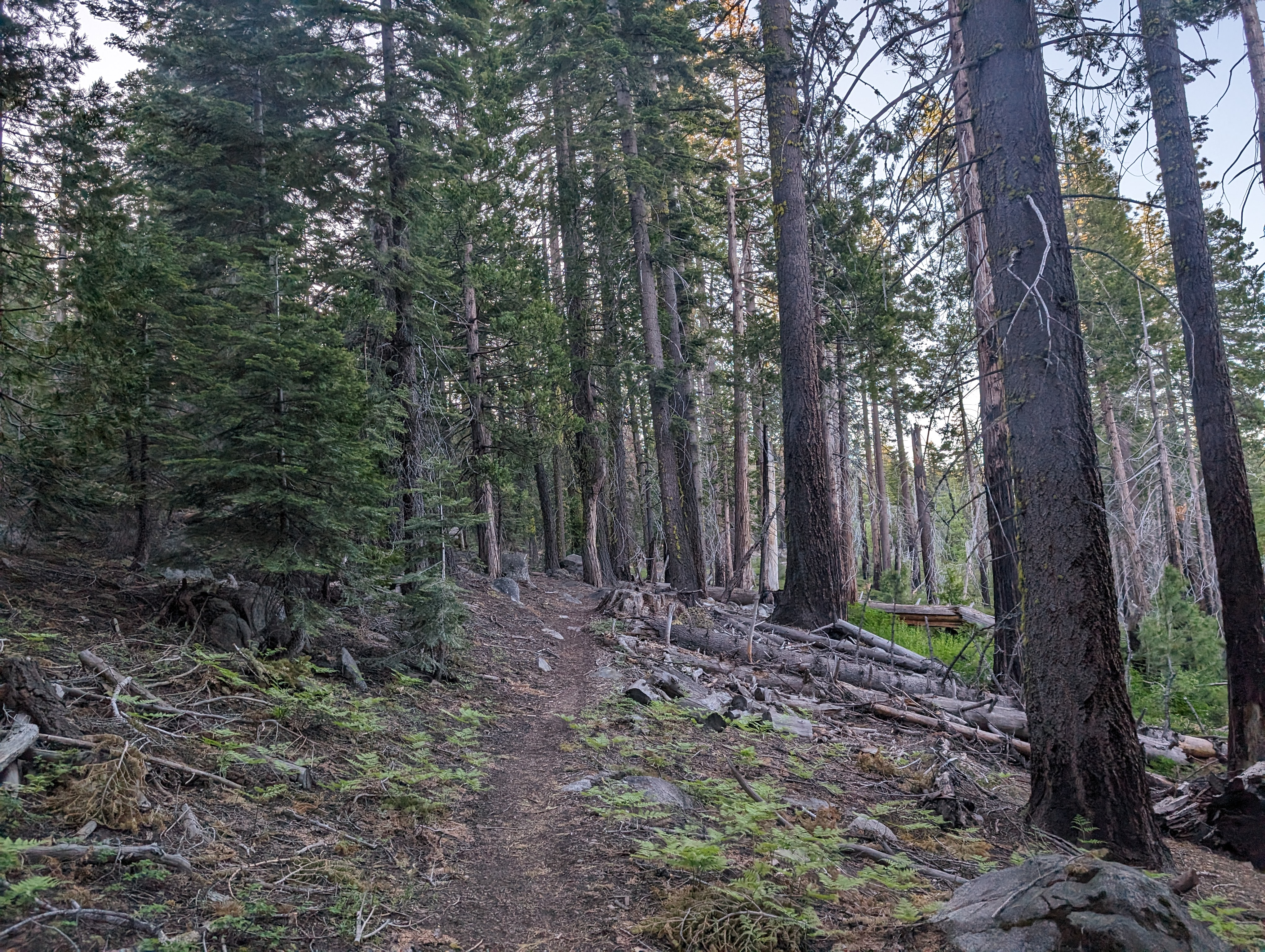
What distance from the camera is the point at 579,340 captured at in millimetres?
18609

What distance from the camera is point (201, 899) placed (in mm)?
2859

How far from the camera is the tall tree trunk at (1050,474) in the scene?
173 inches

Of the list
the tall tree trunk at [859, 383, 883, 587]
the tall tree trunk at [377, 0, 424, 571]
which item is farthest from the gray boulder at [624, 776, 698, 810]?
the tall tree trunk at [859, 383, 883, 587]

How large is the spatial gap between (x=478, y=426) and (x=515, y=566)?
424 centimetres

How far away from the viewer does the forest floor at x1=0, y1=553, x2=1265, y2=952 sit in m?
2.93

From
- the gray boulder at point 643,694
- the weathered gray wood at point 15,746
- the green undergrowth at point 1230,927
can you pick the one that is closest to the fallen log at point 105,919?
the weathered gray wood at point 15,746

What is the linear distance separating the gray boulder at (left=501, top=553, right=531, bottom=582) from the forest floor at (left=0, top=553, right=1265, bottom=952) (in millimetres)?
9690

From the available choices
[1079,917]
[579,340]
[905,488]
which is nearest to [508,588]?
[579,340]

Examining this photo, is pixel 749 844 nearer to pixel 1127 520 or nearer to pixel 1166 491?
pixel 1127 520

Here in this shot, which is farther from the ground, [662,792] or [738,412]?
[738,412]

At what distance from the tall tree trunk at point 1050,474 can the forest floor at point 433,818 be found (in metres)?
0.58

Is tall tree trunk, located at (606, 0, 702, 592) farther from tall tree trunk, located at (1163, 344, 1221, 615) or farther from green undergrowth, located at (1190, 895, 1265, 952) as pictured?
green undergrowth, located at (1190, 895, 1265, 952)

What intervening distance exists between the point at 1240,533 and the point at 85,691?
10160 mm

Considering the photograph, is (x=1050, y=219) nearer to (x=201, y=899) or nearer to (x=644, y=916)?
(x=644, y=916)
